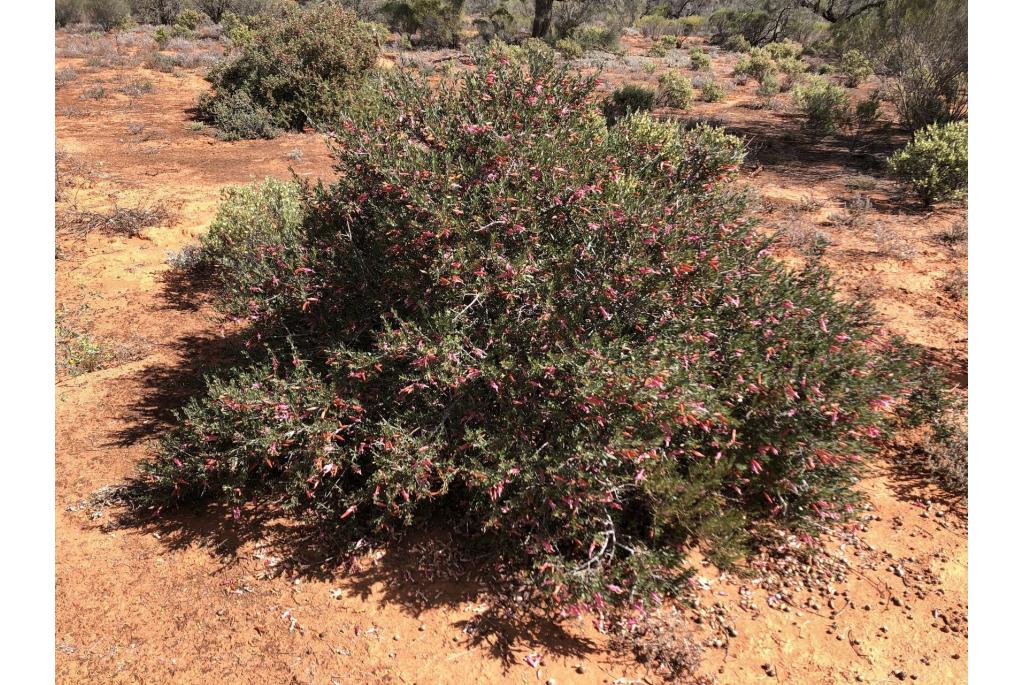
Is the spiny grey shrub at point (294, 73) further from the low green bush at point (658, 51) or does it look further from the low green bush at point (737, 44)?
the low green bush at point (737, 44)

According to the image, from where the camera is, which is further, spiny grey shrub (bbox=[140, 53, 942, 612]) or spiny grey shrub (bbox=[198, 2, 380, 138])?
spiny grey shrub (bbox=[198, 2, 380, 138])

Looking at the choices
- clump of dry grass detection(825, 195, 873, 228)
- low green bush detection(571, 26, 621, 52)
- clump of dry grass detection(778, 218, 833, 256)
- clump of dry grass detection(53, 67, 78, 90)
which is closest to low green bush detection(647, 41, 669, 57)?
low green bush detection(571, 26, 621, 52)

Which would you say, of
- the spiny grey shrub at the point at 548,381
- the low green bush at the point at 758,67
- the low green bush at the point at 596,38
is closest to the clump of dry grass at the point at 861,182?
the spiny grey shrub at the point at 548,381

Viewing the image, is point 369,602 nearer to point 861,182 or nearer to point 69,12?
point 861,182

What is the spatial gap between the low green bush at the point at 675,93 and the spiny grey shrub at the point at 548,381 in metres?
14.6

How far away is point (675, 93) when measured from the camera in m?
17.1

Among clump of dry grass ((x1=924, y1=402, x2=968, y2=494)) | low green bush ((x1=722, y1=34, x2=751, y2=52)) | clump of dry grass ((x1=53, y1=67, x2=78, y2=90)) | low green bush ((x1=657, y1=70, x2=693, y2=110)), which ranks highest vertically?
low green bush ((x1=722, y1=34, x2=751, y2=52))

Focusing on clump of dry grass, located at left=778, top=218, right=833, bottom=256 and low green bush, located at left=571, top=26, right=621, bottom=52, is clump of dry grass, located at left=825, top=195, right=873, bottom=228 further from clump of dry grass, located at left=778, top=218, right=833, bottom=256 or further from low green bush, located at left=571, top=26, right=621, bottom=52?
low green bush, located at left=571, top=26, right=621, bottom=52

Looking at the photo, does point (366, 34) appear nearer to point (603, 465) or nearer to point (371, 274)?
point (371, 274)

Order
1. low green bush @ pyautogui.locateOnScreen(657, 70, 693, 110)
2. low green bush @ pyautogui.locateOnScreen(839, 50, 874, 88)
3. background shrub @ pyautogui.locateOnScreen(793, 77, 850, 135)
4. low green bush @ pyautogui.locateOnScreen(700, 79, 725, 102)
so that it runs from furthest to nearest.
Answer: low green bush @ pyautogui.locateOnScreen(839, 50, 874, 88) < low green bush @ pyautogui.locateOnScreen(700, 79, 725, 102) < low green bush @ pyautogui.locateOnScreen(657, 70, 693, 110) < background shrub @ pyautogui.locateOnScreen(793, 77, 850, 135)

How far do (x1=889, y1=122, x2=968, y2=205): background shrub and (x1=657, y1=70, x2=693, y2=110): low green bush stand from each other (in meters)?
8.29

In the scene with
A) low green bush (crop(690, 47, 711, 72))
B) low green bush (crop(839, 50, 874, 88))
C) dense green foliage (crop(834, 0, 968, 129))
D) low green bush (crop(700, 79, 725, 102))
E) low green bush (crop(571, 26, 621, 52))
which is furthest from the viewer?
low green bush (crop(571, 26, 621, 52))

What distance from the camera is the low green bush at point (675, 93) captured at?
677 inches

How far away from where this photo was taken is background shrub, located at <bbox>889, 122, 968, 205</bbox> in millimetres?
9406
